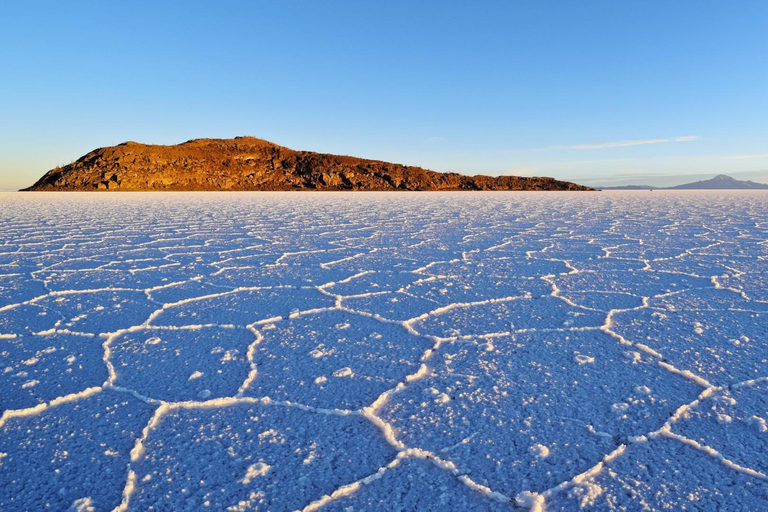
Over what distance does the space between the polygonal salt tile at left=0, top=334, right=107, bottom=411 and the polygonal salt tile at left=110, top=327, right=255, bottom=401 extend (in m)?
0.08

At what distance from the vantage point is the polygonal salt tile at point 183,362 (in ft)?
4.92

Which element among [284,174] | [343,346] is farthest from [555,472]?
[284,174]

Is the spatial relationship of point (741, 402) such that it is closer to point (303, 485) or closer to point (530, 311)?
point (530, 311)

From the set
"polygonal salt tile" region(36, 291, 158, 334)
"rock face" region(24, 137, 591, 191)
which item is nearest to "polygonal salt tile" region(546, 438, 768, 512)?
"polygonal salt tile" region(36, 291, 158, 334)

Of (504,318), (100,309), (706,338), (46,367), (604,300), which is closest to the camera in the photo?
(46,367)

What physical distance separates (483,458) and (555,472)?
163mm

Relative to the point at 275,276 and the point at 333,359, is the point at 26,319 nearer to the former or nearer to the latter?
the point at 275,276

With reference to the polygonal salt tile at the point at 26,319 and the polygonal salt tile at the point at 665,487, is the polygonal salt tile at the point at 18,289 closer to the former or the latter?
the polygonal salt tile at the point at 26,319

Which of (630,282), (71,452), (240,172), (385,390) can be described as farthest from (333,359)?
(240,172)

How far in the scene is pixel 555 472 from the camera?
42.4 inches

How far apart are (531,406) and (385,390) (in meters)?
0.44

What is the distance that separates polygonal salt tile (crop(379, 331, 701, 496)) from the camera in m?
1.13

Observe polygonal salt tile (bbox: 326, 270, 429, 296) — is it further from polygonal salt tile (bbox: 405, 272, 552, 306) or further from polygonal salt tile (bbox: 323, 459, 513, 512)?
polygonal salt tile (bbox: 323, 459, 513, 512)

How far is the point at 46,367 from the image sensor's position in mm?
1649
